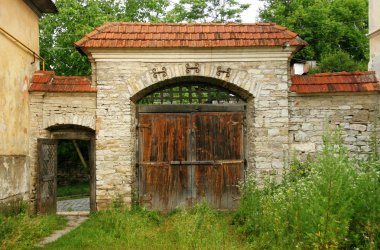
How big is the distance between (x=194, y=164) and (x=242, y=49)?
106 inches

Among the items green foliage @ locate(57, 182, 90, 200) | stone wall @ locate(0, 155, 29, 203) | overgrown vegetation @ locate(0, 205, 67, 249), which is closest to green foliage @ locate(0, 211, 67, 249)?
overgrown vegetation @ locate(0, 205, 67, 249)

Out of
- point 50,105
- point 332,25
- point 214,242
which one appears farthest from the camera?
point 332,25

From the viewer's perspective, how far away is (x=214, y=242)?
6.08m

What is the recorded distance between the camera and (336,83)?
31.7 feet

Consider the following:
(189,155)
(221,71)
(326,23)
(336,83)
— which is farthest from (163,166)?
(326,23)

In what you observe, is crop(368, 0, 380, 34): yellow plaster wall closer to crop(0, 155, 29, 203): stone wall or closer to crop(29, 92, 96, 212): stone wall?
crop(29, 92, 96, 212): stone wall

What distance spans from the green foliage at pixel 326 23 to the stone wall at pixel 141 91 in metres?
17.9

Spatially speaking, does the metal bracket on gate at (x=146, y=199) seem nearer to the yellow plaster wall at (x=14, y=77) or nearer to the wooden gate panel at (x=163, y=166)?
the wooden gate panel at (x=163, y=166)

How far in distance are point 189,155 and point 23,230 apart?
4014 millimetres

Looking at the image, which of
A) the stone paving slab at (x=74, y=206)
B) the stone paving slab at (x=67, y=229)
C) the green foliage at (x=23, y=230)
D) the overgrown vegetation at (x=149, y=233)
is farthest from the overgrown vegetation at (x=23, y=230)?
the stone paving slab at (x=74, y=206)

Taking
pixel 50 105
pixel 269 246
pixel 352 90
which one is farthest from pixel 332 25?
pixel 269 246

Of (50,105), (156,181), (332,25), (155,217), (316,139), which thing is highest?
(332,25)

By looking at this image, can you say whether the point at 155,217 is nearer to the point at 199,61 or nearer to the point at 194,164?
the point at 194,164

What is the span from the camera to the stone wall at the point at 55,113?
973 cm
